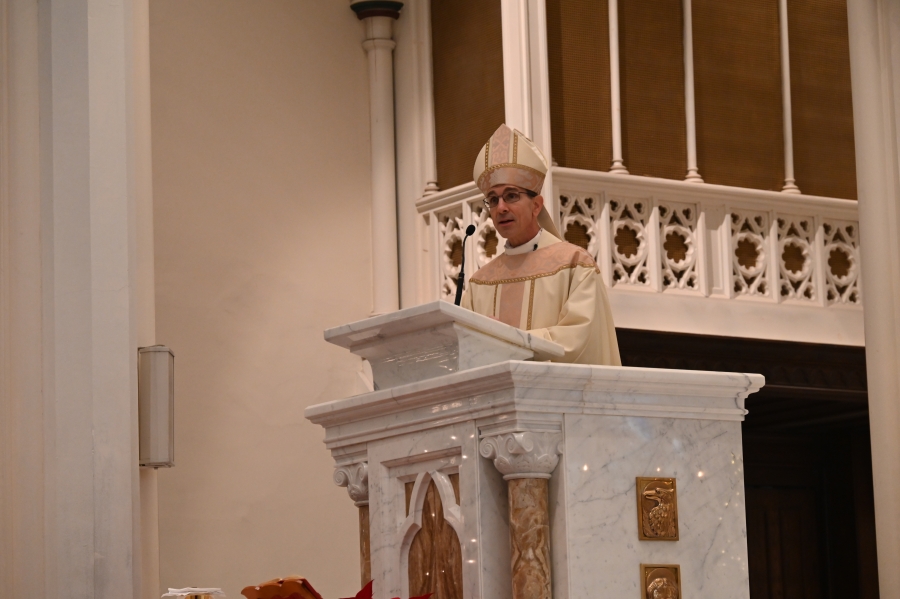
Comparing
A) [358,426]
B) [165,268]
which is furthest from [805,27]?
[358,426]

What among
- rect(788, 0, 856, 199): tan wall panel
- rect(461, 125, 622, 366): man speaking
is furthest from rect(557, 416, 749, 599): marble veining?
rect(788, 0, 856, 199): tan wall panel

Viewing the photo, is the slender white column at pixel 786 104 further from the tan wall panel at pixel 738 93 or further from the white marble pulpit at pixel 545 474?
the white marble pulpit at pixel 545 474

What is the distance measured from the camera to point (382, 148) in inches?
423

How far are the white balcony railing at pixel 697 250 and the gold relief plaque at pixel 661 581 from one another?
5.04m

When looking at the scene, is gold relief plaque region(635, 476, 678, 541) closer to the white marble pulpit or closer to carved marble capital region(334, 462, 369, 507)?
the white marble pulpit

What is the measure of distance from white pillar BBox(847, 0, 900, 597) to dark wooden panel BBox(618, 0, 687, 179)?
2.18 meters

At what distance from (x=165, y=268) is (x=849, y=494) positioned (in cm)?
605

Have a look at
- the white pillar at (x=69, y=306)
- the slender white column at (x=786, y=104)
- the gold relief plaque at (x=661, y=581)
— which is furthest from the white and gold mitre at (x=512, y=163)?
the slender white column at (x=786, y=104)

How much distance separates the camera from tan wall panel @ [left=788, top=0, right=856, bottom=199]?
10.8m

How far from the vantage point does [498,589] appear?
462 centimetres

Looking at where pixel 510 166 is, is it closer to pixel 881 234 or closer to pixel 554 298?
pixel 554 298

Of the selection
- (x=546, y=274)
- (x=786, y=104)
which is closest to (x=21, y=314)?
(x=546, y=274)

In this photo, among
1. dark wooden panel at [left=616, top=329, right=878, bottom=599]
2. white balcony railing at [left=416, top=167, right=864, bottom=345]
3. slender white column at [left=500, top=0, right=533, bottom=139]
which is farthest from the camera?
dark wooden panel at [left=616, top=329, right=878, bottom=599]

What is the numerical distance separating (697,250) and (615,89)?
1262mm
